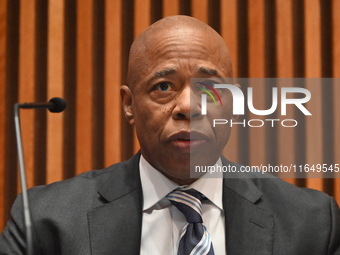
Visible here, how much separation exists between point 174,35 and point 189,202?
54 centimetres

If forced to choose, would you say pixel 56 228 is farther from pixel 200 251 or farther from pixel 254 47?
pixel 254 47

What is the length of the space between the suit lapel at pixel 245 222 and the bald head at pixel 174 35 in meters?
0.40

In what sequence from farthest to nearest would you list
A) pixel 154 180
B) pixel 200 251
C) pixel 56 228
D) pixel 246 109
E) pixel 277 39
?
pixel 277 39 → pixel 246 109 → pixel 154 180 → pixel 56 228 → pixel 200 251

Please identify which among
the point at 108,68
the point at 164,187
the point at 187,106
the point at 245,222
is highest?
the point at 108,68

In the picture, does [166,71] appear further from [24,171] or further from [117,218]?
[24,171]

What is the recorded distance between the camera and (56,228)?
1536mm

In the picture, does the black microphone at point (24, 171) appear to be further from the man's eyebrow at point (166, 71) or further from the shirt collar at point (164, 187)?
the shirt collar at point (164, 187)

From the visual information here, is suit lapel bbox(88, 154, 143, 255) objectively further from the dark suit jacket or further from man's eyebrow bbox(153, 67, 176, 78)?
man's eyebrow bbox(153, 67, 176, 78)

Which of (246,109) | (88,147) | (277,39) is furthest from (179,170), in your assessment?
(277,39)

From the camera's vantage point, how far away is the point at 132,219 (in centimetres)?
157

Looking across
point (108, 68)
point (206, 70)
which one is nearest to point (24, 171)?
point (206, 70)

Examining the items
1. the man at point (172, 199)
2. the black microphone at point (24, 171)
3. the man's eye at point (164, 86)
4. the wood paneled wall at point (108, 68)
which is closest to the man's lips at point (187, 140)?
the man at point (172, 199)

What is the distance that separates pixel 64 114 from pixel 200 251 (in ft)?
3.60

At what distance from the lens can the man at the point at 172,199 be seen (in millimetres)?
1520
